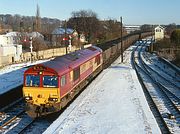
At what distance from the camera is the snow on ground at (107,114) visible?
15.5 m

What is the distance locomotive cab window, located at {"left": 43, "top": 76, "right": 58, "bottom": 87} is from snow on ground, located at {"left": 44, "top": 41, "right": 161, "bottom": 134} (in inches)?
67.6

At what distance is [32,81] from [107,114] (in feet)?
14.5

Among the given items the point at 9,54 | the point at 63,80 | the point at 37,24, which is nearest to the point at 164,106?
the point at 63,80

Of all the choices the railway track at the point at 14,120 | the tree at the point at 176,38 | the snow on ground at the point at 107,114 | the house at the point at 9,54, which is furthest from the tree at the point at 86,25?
the railway track at the point at 14,120

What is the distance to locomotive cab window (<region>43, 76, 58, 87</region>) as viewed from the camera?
58.4 feet

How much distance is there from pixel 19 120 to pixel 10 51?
33.7m

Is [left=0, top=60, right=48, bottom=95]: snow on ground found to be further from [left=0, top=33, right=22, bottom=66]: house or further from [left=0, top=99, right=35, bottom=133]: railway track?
[left=0, top=33, right=22, bottom=66]: house

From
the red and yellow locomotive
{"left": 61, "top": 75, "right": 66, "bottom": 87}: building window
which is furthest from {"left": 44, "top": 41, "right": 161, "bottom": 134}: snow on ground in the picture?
{"left": 61, "top": 75, "right": 66, "bottom": 87}: building window

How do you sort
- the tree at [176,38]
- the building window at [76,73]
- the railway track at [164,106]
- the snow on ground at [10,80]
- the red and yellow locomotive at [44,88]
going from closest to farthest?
the railway track at [164,106] < the red and yellow locomotive at [44,88] < the building window at [76,73] < the snow on ground at [10,80] < the tree at [176,38]

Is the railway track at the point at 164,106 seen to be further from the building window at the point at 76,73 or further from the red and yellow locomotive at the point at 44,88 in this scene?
the red and yellow locomotive at the point at 44,88

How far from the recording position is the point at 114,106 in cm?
2027

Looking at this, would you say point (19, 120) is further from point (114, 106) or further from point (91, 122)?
point (114, 106)

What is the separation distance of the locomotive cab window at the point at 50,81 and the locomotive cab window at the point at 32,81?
0.38 metres

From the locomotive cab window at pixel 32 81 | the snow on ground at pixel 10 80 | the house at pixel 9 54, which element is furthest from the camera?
the house at pixel 9 54
